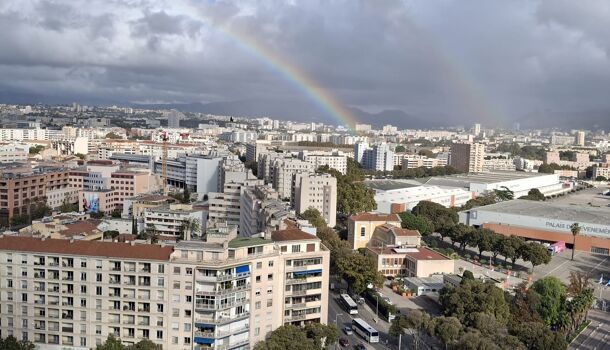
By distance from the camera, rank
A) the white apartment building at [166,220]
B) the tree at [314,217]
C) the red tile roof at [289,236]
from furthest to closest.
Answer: the tree at [314,217] < the white apartment building at [166,220] < the red tile roof at [289,236]

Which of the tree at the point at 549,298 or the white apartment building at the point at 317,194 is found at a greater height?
the white apartment building at the point at 317,194

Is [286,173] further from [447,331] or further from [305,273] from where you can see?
[447,331]

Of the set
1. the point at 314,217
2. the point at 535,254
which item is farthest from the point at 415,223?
the point at 535,254

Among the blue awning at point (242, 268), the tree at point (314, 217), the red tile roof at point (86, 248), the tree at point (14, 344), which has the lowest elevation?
the tree at point (14, 344)

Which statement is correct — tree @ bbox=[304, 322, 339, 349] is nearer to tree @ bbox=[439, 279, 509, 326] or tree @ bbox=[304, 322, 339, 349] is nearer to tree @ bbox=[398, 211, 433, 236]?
tree @ bbox=[439, 279, 509, 326]

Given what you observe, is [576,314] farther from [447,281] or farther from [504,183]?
[504,183]

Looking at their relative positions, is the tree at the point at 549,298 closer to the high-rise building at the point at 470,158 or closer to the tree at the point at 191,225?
the tree at the point at 191,225

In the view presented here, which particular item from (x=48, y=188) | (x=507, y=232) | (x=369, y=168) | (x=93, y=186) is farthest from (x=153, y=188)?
(x=369, y=168)

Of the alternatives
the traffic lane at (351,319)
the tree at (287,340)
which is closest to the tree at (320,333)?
the tree at (287,340)
